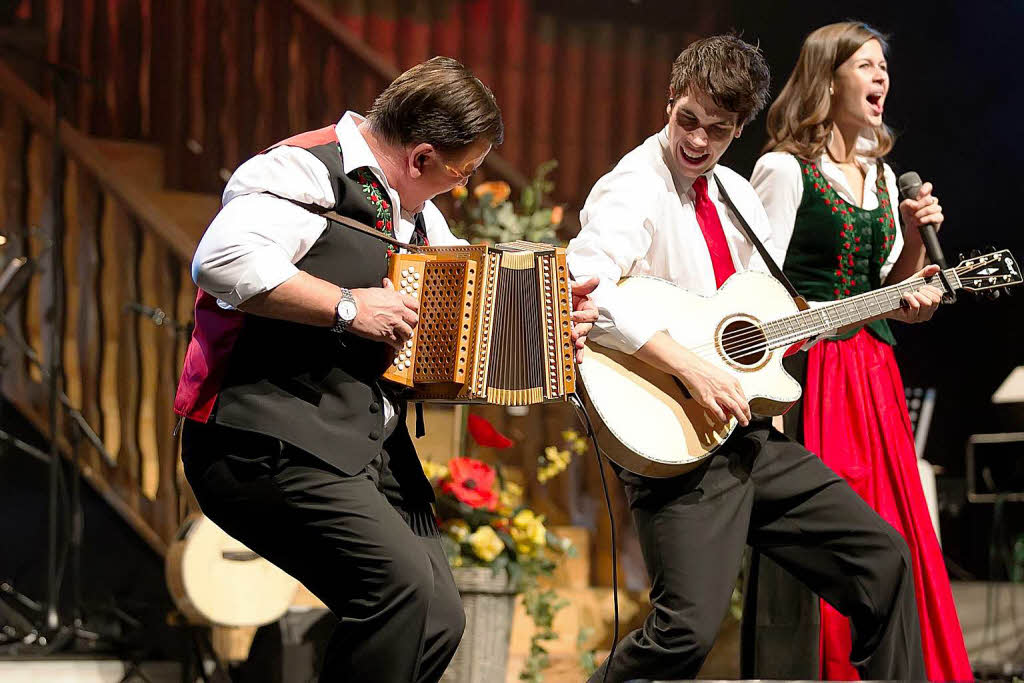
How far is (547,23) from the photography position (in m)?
5.13

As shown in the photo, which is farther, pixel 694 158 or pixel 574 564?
pixel 574 564

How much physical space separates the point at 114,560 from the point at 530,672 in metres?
1.85

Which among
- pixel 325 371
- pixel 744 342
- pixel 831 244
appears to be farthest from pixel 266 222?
pixel 831 244

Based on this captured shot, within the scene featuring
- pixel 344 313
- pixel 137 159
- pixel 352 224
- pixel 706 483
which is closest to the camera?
pixel 344 313

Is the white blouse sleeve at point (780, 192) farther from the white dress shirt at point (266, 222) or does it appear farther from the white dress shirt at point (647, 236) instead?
the white dress shirt at point (266, 222)

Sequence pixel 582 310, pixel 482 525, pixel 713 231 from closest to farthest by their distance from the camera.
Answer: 1. pixel 582 310
2. pixel 713 231
3. pixel 482 525

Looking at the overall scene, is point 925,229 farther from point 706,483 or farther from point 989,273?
point 706,483

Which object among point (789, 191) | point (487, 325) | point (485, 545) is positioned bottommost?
point (485, 545)

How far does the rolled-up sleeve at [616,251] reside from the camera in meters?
2.60

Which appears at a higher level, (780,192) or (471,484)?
(780,192)

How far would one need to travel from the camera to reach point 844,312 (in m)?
2.87

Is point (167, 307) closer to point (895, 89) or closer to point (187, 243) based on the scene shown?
point (187, 243)

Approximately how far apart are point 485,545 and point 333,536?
186 cm

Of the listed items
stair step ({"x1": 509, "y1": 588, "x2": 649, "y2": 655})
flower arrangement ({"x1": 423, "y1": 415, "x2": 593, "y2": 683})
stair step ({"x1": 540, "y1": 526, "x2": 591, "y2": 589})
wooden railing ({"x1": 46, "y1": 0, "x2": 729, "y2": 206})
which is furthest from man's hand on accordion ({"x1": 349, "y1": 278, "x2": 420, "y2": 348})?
wooden railing ({"x1": 46, "y1": 0, "x2": 729, "y2": 206})
